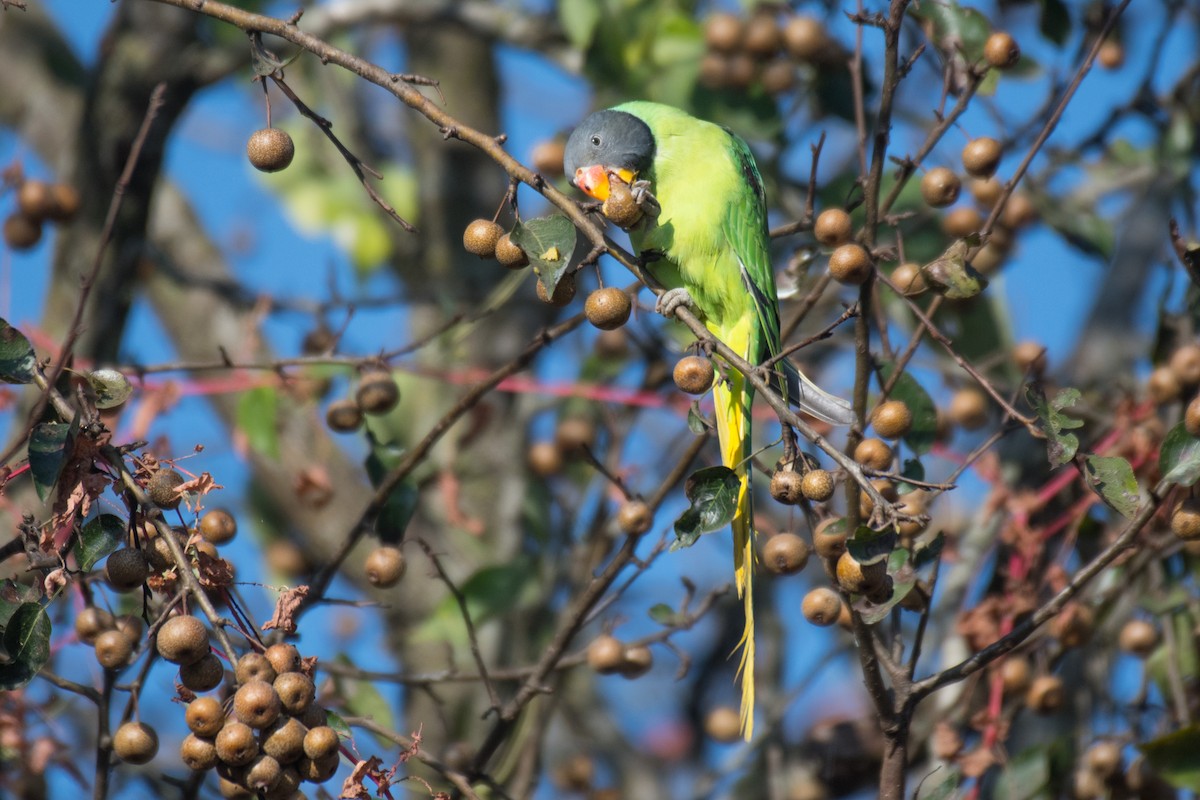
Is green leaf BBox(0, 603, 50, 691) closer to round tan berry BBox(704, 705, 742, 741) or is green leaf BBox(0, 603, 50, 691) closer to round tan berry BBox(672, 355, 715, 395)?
round tan berry BBox(672, 355, 715, 395)

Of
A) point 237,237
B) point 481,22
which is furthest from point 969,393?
point 237,237

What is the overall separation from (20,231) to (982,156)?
215cm

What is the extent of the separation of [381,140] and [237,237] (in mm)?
879

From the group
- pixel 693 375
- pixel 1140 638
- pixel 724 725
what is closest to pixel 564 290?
pixel 693 375

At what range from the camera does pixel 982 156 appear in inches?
78.9

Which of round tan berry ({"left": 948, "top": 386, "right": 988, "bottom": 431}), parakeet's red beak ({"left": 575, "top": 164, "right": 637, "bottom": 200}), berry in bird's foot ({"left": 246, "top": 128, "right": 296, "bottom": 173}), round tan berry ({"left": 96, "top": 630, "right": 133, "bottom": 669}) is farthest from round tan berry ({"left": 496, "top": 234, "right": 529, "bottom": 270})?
round tan berry ({"left": 948, "top": 386, "right": 988, "bottom": 431})

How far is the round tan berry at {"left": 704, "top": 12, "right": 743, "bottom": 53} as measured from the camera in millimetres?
3234

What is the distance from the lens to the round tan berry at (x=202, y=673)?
58.1 inches

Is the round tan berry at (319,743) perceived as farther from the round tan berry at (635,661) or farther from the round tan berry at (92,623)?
the round tan berry at (635,661)

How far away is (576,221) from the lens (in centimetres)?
164

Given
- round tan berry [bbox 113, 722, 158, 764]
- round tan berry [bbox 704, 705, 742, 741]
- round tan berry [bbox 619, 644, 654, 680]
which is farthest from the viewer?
round tan berry [bbox 704, 705, 742, 741]

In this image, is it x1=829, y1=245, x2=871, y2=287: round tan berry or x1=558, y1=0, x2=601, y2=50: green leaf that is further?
x1=558, y1=0, x2=601, y2=50: green leaf

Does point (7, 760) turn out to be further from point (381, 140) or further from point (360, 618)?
point (381, 140)

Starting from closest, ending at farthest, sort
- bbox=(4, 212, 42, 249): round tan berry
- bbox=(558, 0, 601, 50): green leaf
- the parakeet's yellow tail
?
the parakeet's yellow tail → bbox=(4, 212, 42, 249): round tan berry → bbox=(558, 0, 601, 50): green leaf
